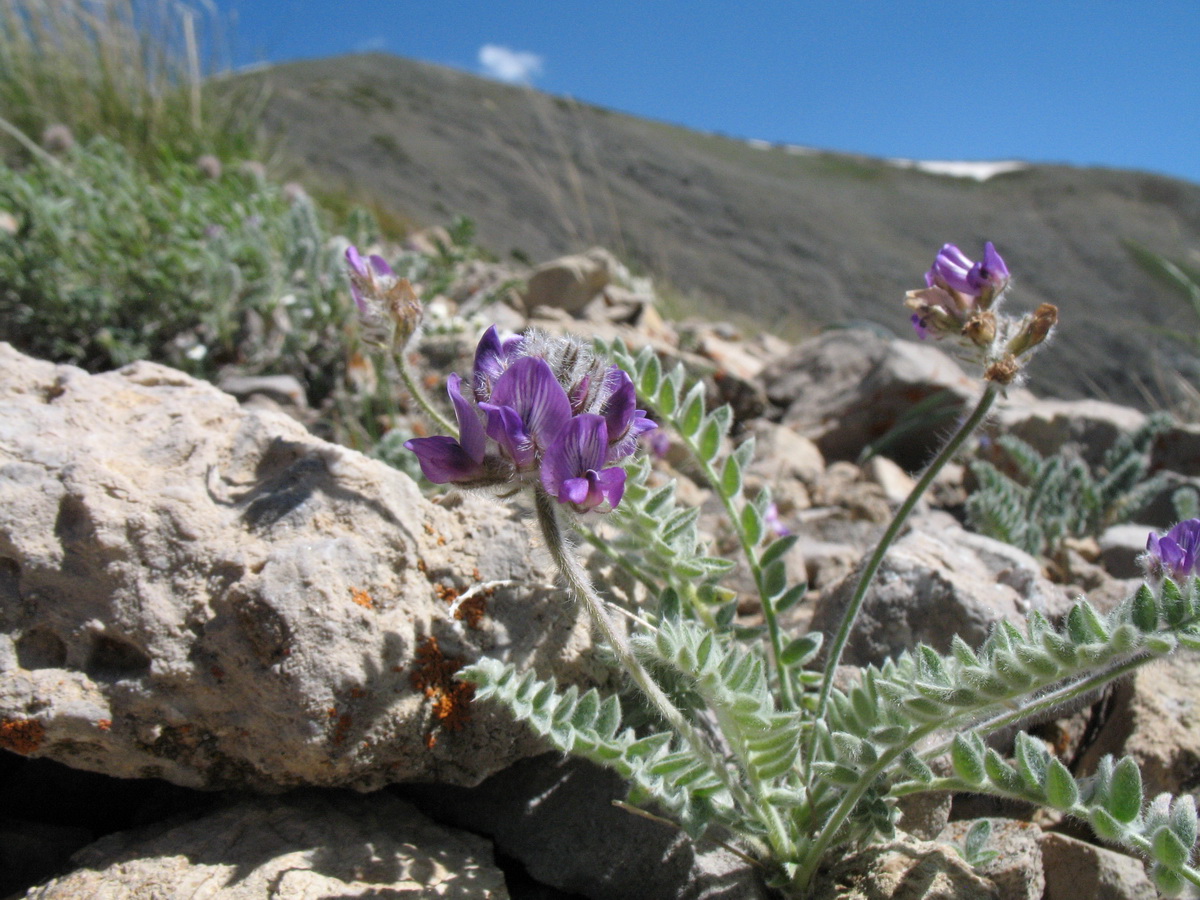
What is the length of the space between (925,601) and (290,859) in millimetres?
1831

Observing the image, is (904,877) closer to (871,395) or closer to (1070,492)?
(1070,492)

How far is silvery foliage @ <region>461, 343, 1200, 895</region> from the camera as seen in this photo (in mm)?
1475

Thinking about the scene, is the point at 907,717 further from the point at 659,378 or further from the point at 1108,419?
the point at 1108,419

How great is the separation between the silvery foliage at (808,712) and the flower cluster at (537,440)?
1.12 feet

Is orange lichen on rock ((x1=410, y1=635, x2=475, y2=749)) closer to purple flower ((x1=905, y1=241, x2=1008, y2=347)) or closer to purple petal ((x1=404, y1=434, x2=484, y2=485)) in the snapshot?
purple petal ((x1=404, y1=434, x2=484, y2=485))

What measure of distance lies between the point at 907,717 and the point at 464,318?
3660mm

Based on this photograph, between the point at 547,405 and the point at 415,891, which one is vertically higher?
the point at 547,405

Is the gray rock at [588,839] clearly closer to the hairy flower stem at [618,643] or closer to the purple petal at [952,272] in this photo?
the hairy flower stem at [618,643]

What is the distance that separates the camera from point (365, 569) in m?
2.01

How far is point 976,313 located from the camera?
2.00 m

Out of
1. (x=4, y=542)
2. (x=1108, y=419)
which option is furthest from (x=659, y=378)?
(x=1108, y=419)

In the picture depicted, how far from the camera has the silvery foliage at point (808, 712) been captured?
1.47 metres

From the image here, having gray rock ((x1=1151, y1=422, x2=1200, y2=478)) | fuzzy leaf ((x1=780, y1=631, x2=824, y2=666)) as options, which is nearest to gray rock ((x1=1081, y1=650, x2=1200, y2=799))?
fuzzy leaf ((x1=780, y1=631, x2=824, y2=666))

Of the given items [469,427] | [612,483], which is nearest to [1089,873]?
[612,483]
